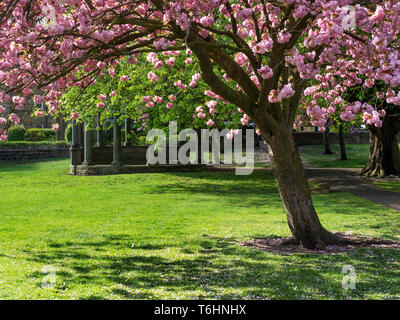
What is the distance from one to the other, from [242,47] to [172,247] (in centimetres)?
455

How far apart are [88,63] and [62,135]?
5157 cm

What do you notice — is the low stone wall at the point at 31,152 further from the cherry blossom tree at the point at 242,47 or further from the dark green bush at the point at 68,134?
the cherry blossom tree at the point at 242,47

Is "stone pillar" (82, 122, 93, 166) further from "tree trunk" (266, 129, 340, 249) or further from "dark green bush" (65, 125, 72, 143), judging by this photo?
"tree trunk" (266, 129, 340, 249)

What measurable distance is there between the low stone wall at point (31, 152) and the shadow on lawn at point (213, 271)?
32.4 metres

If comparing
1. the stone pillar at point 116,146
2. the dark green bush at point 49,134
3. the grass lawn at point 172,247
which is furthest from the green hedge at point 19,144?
the grass lawn at point 172,247

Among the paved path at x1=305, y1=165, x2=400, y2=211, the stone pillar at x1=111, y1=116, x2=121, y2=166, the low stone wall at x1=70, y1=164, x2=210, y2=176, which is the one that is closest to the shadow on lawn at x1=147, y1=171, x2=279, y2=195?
the low stone wall at x1=70, y1=164, x2=210, y2=176

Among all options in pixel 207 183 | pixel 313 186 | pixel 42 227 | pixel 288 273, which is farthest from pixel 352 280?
pixel 207 183

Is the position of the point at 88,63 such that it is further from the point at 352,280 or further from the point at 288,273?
the point at 352,280

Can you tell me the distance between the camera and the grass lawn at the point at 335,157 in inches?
1430

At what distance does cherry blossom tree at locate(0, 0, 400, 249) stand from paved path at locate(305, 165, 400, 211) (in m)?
7.86

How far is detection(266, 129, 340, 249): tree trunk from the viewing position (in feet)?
32.7

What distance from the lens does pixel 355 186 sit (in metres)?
23.2

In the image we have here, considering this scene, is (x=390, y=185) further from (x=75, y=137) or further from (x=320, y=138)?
(x=320, y=138)

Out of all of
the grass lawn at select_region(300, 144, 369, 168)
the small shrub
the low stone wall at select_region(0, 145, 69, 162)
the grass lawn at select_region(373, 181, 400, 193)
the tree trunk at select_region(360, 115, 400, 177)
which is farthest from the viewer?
the small shrub
